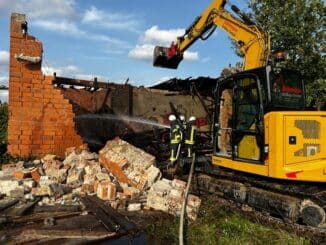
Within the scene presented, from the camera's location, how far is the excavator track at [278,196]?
255 inches

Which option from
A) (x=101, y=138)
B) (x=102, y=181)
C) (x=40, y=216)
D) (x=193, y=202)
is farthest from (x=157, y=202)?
(x=101, y=138)

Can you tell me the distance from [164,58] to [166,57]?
0.07 m

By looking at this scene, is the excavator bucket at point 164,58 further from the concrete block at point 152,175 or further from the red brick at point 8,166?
the red brick at point 8,166

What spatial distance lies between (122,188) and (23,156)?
10.6ft

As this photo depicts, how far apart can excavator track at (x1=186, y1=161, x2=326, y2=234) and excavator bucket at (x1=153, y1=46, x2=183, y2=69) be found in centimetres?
472

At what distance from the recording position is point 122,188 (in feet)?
28.8

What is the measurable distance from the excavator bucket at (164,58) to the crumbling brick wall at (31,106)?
3088 millimetres

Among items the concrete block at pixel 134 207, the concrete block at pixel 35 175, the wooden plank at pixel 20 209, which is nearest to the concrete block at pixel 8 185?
the concrete block at pixel 35 175

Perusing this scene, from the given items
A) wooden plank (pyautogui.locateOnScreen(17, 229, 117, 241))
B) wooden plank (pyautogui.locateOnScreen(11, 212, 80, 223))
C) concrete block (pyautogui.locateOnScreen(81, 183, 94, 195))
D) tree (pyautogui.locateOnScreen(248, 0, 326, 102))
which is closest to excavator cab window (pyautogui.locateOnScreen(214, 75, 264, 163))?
concrete block (pyautogui.locateOnScreen(81, 183, 94, 195))

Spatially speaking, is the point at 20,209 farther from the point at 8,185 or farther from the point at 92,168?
the point at 92,168

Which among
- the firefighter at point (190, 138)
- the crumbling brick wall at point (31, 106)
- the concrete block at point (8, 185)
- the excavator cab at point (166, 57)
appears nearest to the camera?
the concrete block at point (8, 185)

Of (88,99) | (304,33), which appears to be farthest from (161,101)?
(304,33)

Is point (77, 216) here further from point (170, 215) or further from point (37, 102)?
point (37, 102)

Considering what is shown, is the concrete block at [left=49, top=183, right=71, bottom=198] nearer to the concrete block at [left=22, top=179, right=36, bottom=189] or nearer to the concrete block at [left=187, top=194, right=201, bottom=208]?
the concrete block at [left=22, top=179, right=36, bottom=189]
